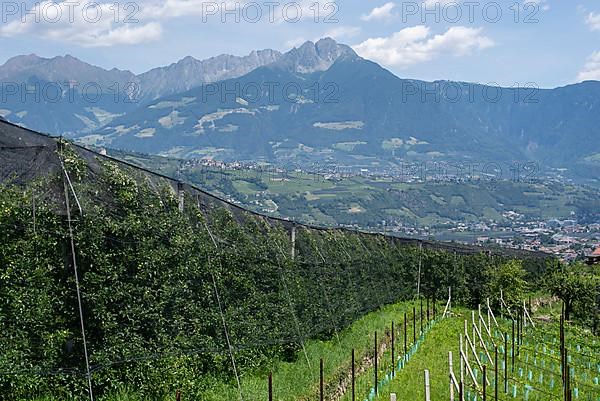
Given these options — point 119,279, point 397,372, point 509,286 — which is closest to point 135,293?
point 119,279

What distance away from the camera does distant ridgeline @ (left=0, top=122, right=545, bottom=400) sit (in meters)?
7.68

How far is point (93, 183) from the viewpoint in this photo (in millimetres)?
8562

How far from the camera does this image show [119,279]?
8539mm

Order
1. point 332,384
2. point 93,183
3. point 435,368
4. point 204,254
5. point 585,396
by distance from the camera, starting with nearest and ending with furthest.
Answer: point 93,183
point 204,254
point 332,384
point 585,396
point 435,368

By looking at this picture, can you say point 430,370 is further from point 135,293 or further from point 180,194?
point 135,293

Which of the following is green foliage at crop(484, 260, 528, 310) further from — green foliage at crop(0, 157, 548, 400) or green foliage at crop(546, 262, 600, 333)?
green foliage at crop(0, 157, 548, 400)

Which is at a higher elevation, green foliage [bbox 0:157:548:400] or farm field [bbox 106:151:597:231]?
green foliage [bbox 0:157:548:400]

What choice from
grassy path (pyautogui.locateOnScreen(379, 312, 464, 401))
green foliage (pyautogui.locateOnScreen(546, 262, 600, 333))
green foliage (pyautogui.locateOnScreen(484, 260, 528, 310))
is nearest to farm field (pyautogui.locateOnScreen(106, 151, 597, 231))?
green foliage (pyautogui.locateOnScreen(484, 260, 528, 310))

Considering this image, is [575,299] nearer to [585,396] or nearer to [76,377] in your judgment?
[585,396]

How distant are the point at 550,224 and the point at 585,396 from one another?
447 ft

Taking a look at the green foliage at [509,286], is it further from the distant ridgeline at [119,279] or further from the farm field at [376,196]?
the farm field at [376,196]

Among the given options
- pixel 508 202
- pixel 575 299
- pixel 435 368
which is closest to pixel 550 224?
pixel 508 202

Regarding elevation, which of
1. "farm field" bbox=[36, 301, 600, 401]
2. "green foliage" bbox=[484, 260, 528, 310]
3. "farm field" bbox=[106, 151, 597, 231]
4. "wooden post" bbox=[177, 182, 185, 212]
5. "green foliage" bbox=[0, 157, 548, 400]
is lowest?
"farm field" bbox=[106, 151, 597, 231]

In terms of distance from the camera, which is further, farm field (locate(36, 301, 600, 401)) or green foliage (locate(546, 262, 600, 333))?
green foliage (locate(546, 262, 600, 333))
